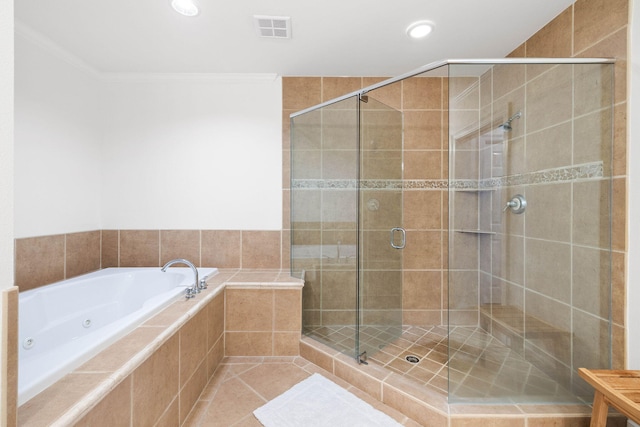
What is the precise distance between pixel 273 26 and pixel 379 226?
1.54 m

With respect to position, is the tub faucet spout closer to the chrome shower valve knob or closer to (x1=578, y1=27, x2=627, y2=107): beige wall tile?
the chrome shower valve knob

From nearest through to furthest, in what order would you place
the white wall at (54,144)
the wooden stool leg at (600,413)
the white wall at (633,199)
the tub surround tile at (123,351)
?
the tub surround tile at (123,351)
the wooden stool leg at (600,413)
the white wall at (633,199)
the white wall at (54,144)

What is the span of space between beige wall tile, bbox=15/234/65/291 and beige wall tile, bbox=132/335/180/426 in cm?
129

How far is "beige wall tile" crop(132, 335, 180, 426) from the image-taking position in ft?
3.04

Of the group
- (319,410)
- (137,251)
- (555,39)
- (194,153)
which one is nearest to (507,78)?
(555,39)

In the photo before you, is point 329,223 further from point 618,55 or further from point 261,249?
point 618,55

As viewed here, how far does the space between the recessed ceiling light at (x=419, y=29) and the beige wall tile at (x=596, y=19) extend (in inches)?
30.7

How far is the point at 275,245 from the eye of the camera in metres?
2.25

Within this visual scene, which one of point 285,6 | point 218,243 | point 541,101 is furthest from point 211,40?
point 541,101

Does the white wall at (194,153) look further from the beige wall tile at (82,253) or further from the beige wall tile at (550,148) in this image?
the beige wall tile at (550,148)

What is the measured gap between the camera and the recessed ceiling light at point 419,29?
161 cm

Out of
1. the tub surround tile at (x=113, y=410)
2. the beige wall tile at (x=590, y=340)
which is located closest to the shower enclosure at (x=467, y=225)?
the beige wall tile at (x=590, y=340)

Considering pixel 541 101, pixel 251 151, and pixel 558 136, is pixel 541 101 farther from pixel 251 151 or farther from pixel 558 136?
pixel 251 151

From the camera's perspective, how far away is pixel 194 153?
223 cm
